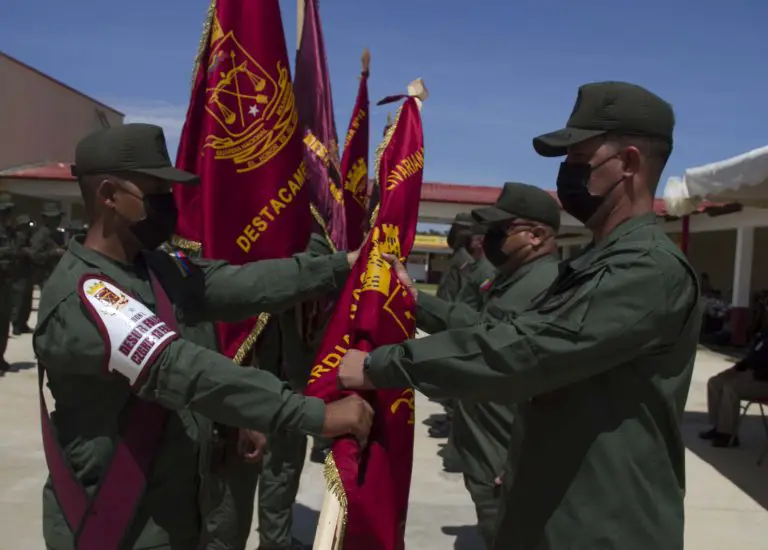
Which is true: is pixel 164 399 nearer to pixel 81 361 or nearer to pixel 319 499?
pixel 81 361

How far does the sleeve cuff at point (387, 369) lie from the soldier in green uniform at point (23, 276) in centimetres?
1061

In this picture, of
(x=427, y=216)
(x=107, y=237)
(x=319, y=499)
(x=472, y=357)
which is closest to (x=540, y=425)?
(x=472, y=357)

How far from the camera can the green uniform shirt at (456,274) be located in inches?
304

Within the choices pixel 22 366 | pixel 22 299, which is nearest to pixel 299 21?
pixel 22 366

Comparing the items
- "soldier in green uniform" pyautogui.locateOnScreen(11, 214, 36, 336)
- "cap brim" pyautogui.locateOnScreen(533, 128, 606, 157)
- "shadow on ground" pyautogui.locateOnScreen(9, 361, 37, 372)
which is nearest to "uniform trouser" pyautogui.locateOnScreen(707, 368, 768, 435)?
"cap brim" pyautogui.locateOnScreen(533, 128, 606, 157)

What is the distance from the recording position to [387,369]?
2105 mm

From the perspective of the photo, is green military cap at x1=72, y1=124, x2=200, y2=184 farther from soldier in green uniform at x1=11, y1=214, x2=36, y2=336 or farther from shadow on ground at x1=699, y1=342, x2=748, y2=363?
shadow on ground at x1=699, y1=342, x2=748, y2=363

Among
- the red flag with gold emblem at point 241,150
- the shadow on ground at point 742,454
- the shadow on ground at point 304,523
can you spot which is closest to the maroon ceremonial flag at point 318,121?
the red flag with gold emblem at point 241,150

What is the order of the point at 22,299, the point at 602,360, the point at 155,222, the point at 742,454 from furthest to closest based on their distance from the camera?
the point at 22,299
the point at 742,454
the point at 155,222
the point at 602,360

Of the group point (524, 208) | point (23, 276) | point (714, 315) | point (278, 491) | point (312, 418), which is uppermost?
point (524, 208)

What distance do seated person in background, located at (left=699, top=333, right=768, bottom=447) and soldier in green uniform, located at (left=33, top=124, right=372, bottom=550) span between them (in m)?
6.03

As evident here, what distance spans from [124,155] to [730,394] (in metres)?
6.84

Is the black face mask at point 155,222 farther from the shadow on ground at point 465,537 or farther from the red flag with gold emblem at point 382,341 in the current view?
the shadow on ground at point 465,537

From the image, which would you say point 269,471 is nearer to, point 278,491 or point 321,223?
point 278,491
